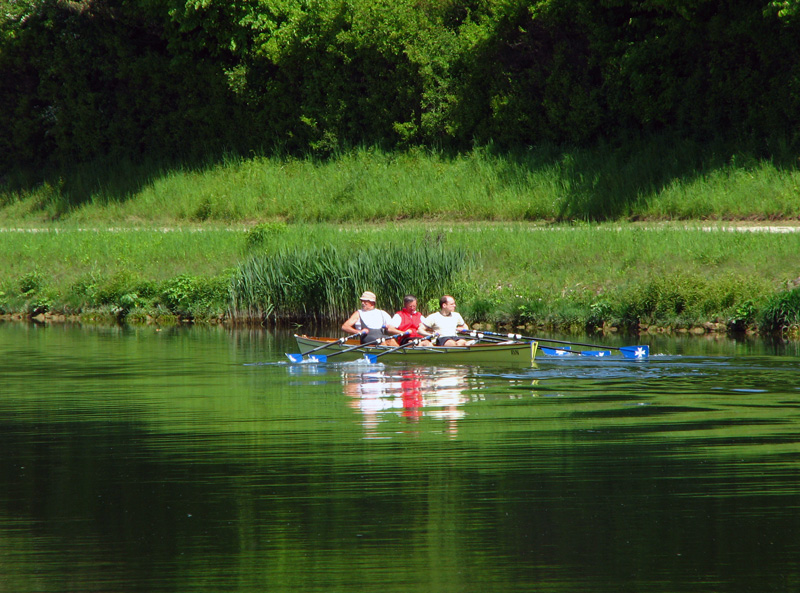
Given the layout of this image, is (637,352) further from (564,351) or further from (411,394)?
(411,394)

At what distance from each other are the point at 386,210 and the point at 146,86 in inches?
551

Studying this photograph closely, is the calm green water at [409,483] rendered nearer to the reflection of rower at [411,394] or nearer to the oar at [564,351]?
the reflection of rower at [411,394]

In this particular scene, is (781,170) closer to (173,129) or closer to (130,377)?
(130,377)

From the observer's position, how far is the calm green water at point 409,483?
7.18 metres

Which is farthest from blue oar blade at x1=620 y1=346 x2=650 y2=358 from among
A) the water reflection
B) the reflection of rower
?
the reflection of rower

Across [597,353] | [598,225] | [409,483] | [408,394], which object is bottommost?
[409,483]

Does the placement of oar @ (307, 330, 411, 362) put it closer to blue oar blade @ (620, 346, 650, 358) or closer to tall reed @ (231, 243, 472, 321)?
blue oar blade @ (620, 346, 650, 358)

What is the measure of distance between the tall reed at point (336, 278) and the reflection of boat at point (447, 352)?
15.2 feet

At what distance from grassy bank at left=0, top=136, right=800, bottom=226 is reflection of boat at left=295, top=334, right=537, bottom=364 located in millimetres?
12462

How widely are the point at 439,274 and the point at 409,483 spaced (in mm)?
15173

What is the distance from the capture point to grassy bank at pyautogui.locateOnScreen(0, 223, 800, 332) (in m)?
21.8

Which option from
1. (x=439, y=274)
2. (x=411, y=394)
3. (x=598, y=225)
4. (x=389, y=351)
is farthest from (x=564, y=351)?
(x=598, y=225)

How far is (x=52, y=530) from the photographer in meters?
8.16

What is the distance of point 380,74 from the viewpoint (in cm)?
3659
